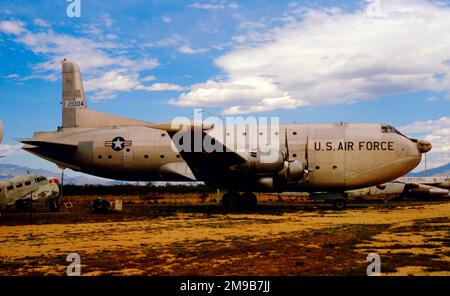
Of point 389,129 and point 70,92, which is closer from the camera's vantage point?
point 389,129

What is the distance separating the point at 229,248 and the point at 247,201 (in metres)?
16.0

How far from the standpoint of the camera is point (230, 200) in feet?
Answer: 87.8

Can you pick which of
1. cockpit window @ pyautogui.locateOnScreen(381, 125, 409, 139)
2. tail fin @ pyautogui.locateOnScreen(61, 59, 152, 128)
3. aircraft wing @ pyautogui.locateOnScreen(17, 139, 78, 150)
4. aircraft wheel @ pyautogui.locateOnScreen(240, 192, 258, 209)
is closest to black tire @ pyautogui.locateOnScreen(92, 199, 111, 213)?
aircraft wing @ pyautogui.locateOnScreen(17, 139, 78, 150)

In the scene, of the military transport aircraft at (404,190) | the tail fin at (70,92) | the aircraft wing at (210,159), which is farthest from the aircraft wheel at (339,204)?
the tail fin at (70,92)

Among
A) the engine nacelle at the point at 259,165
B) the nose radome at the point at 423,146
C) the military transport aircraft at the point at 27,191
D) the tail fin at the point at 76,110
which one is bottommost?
the military transport aircraft at the point at 27,191

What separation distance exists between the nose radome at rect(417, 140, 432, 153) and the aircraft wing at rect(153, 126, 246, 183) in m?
11.6

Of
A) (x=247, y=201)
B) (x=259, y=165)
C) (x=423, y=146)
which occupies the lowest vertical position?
(x=247, y=201)

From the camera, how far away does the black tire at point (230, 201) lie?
26750 mm

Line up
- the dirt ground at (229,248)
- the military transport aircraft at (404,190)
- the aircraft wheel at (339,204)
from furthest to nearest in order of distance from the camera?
the military transport aircraft at (404,190) → the aircraft wheel at (339,204) → the dirt ground at (229,248)

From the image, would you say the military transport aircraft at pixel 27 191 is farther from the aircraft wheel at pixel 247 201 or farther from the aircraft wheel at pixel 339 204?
the aircraft wheel at pixel 339 204

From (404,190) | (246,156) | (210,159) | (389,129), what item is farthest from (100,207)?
(404,190)

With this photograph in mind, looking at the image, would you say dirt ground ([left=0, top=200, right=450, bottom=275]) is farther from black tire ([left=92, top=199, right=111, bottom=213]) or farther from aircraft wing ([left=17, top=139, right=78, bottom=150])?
aircraft wing ([left=17, top=139, right=78, bottom=150])

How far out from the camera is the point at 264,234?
14.2 m

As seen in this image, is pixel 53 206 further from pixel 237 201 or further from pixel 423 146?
pixel 423 146
